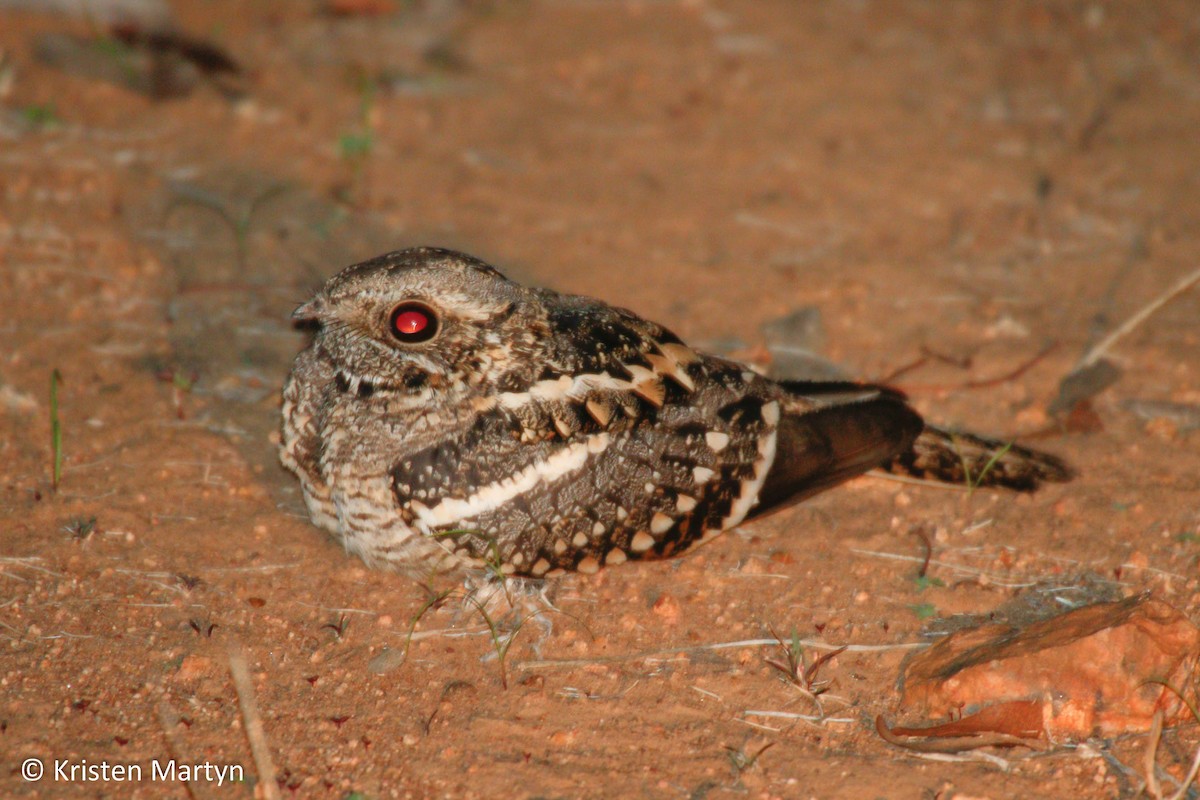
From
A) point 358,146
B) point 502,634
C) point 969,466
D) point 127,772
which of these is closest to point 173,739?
point 127,772

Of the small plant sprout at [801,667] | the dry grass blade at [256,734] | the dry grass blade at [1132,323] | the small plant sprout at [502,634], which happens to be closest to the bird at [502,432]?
the small plant sprout at [502,634]

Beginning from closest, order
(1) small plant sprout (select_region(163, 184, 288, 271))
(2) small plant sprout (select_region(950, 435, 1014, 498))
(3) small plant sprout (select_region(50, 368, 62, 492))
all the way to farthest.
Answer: (3) small plant sprout (select_region(50, 368, 62, 492)) → (2) small plant sprout (select_region(950, 435, 1014, 498)) → (1) small plant sprout (select_region(163, 184, 288, 271))

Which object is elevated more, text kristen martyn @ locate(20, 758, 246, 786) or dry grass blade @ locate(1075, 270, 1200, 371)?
dry grass blade @ locate(1075, 270, 1200, 371)

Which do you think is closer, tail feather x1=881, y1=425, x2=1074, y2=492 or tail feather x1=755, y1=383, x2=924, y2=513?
tail feather x1=755, y1=383, x2=924, y2=513

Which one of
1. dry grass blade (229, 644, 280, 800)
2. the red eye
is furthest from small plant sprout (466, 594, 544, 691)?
the red eye

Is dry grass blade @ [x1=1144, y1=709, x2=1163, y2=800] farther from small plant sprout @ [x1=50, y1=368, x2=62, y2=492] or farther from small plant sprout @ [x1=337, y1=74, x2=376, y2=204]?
small plant sprout @ [x1=337, y1=74, x2=376, y2=204]

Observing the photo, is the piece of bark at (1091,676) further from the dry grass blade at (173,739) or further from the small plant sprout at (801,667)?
the dry grass blade at (173,739)

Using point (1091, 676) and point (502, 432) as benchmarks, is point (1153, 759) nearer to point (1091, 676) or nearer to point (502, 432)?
point (1091, 676)
